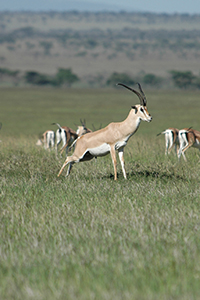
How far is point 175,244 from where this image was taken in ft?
15.9

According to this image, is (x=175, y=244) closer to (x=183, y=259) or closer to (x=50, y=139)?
(x=183, y=259)

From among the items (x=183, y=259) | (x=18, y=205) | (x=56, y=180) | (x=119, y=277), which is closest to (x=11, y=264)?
(x=119, y=277)

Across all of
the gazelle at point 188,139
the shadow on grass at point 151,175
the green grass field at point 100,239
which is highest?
the gazelle at point 188,139

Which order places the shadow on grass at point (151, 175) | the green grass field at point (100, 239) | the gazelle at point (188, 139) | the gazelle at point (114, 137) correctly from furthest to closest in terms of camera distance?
the gazelle at point (188, 139) < the shadow on grass at point (151, 175) < the gazelle at point (114, 137) < the green grass field at point (100, 239)

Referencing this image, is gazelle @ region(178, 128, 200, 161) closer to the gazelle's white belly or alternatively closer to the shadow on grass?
the shadow on grass

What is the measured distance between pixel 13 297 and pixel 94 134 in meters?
6.00

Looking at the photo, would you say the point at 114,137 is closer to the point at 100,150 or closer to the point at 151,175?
the point at 100,150

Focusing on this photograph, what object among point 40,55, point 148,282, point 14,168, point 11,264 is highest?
point 40,55

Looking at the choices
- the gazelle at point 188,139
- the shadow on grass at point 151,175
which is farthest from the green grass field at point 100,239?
the gazelle at point 188,139

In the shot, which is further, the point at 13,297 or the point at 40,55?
the point at 40,55

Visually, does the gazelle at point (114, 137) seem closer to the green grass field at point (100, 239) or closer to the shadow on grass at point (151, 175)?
the shadow on grass at point (151, 175)

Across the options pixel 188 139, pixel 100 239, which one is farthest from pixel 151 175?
pixel 188 139

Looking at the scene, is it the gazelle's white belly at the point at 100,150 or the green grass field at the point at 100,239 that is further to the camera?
the gazelle's white belly at the point at 100,150

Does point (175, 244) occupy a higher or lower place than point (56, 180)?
lower
